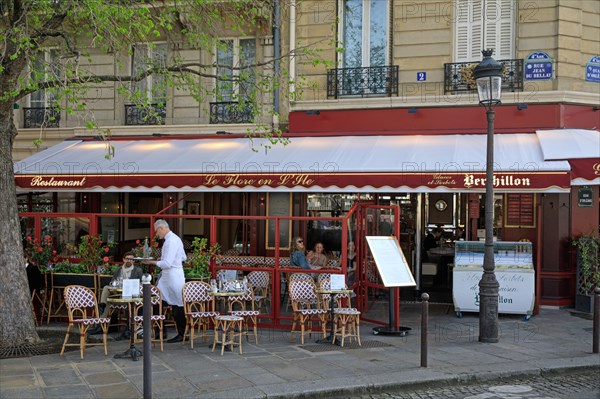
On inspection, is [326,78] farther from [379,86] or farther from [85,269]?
[85,269]

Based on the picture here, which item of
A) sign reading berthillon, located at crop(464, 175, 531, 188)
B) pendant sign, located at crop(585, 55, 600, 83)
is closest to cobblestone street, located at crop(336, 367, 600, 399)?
sign reading berthillon, located at crop(464, 175, 531, 188)

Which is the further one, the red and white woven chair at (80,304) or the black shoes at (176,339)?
the black shoes at (176,339)

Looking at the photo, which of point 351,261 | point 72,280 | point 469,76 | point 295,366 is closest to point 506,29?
point 469,76

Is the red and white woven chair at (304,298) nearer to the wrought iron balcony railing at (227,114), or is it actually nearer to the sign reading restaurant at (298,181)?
the sign reading restaurant at (298,181)

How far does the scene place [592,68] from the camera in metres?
13.3

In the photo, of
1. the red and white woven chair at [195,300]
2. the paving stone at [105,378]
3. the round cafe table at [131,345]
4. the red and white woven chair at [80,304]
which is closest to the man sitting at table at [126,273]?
the red and white woven chair at [80,304]

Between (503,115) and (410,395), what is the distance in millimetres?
7736

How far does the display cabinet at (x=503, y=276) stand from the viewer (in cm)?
1171

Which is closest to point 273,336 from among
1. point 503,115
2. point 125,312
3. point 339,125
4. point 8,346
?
point 125,312

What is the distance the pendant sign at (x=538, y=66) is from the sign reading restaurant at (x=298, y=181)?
3.11 m

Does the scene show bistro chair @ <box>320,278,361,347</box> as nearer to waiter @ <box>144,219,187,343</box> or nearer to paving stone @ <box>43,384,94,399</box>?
waiter @ <box>144,219,187,343</box>

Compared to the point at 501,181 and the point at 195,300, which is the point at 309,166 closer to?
the point at 501,181

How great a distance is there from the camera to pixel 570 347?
9469 mm

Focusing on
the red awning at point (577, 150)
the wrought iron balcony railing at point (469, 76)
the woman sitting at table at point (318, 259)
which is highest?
the wrought iron balcony railing at point (469, 76)
